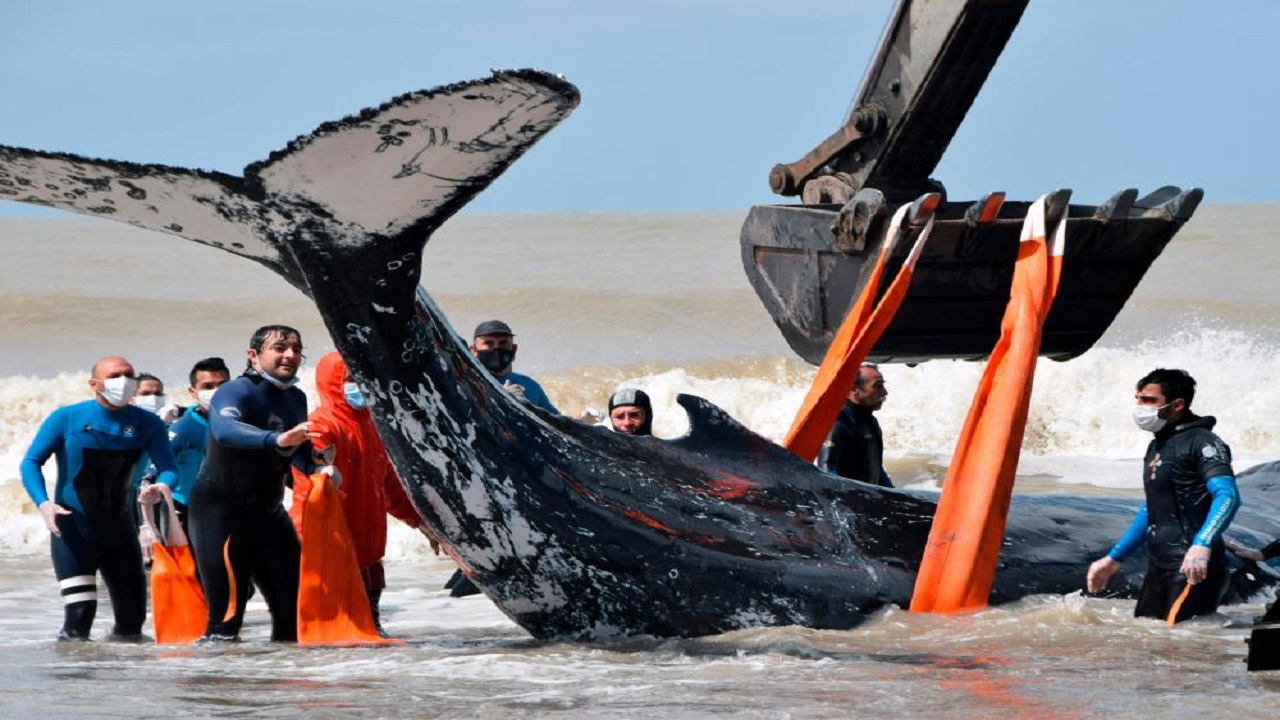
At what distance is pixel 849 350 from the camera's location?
920 centimetres

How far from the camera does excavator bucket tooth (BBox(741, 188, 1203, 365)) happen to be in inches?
384

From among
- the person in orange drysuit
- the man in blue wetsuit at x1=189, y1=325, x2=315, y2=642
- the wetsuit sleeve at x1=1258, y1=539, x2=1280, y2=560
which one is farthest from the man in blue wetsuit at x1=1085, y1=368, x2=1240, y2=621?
the man in blue wetsuit at x1=189, y1=325, x2=315, y2=642

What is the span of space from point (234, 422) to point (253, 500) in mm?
418

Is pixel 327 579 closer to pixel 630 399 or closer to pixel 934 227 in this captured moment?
pixel 630 399

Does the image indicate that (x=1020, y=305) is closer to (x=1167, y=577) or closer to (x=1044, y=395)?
(x=1167, y=577)

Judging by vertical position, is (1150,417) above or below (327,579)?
above

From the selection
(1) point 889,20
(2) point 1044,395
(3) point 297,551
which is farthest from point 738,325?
(3) point 297,551

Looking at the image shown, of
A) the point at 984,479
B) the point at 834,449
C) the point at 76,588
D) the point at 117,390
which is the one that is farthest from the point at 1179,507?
the point at 76,588

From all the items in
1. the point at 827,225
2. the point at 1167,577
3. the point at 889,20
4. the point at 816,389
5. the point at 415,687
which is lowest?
the point at 415,687

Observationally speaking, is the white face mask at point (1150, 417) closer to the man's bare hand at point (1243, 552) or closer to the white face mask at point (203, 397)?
the man's bare hand at point (1243, 552)

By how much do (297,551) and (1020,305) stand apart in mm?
3673

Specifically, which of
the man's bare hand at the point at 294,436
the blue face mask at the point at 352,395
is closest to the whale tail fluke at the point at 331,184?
the man's bare hand at the point at 294,436

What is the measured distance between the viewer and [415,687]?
699 centimetres

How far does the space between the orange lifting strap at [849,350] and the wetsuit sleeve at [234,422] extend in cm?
261
